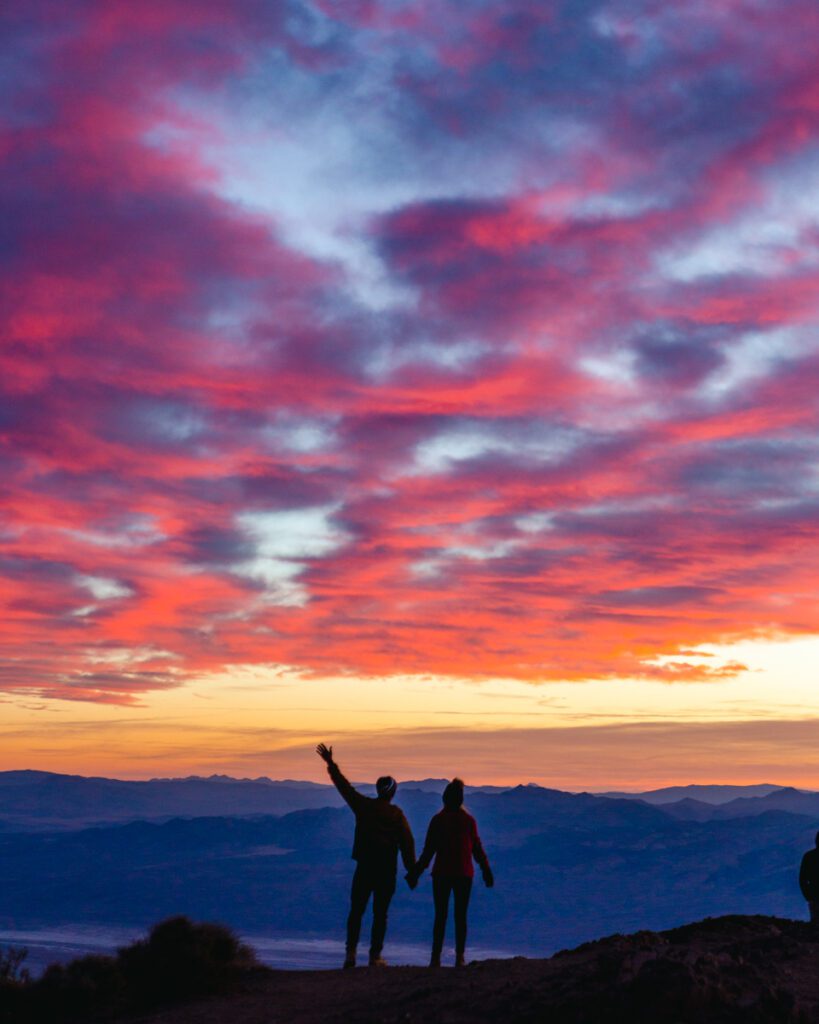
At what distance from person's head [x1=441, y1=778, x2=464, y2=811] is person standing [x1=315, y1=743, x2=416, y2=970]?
25.3 inches

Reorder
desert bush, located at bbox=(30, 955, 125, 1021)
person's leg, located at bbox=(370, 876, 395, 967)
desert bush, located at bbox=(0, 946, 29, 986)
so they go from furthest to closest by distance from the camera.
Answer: desert bush, located at bbox=(0, 946, 29, 986), person's leg, located at bbox=(370, 876, 395, 967), desert bush, located at bbox=(30, 955, 125, 1021)

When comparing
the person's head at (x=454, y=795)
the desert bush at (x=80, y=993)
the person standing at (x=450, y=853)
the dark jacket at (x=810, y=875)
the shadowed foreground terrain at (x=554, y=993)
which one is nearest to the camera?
the shadowed foreground terrain at (x=554, y=993)

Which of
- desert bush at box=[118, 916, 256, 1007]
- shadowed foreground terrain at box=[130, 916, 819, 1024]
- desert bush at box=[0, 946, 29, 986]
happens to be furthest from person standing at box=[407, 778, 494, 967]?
desert bush at box=[0, 946, 29, 986]

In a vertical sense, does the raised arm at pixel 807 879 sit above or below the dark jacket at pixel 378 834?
below

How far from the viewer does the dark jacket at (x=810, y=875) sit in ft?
63.9

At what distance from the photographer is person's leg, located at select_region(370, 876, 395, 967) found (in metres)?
15.5

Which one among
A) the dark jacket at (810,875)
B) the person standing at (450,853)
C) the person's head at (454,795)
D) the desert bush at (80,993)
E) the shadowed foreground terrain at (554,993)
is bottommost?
the desert bush at (80,993)

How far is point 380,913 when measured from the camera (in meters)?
15.8

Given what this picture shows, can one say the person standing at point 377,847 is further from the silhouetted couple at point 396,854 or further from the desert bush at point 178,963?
the desert bush at point 178,963

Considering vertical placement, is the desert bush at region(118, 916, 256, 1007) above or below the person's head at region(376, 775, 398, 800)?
below

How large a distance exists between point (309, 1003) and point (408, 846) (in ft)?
10.0

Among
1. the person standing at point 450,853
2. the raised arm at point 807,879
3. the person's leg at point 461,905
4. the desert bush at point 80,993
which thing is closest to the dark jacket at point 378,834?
the person standing at point 450,853

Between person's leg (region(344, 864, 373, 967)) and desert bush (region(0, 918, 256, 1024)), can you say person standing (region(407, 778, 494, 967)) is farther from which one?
desert bush (region(0, 918, 256, 1024))

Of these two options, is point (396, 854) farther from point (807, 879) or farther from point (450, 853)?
point (807, 879)
